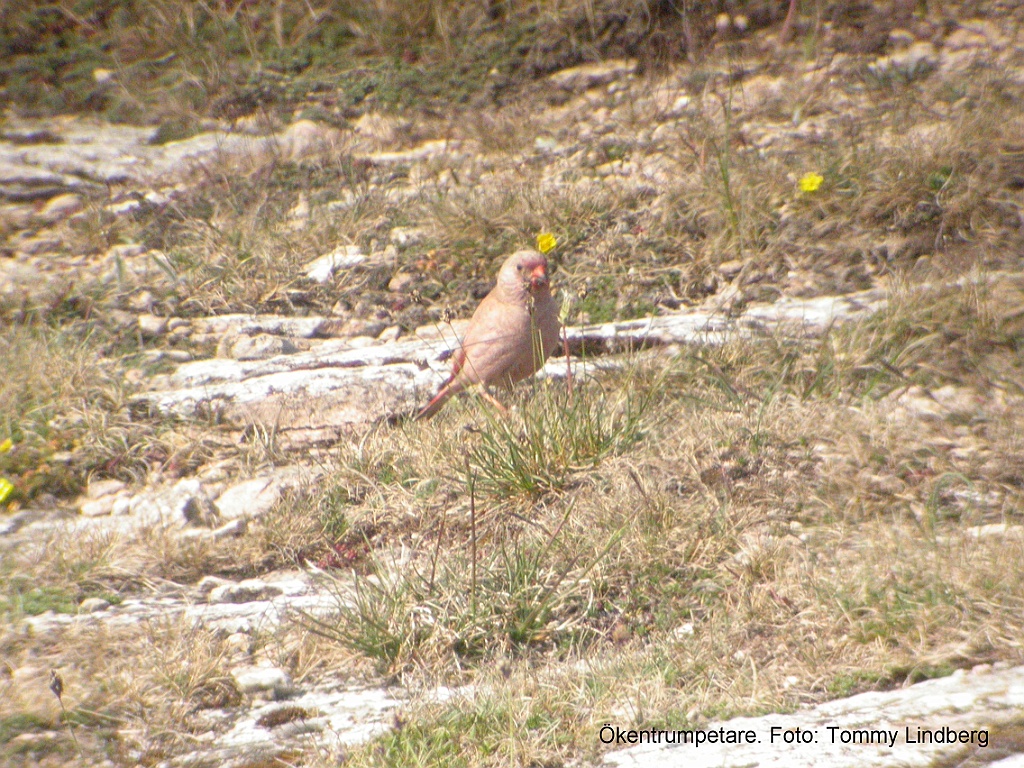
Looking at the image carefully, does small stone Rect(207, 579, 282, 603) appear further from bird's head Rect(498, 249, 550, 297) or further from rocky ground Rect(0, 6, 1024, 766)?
bird's head Rect(498, 249, 550, 297)

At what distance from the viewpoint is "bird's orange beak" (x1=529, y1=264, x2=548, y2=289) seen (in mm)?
4469

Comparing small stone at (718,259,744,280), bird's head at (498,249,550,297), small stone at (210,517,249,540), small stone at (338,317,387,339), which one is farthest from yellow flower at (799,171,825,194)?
small stone at (210,517,249,540)

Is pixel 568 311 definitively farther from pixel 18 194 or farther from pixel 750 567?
pixel 18 194

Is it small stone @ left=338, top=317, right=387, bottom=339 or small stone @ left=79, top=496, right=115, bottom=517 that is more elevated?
small stone @ left=338, top=317, right=387, bottom=339

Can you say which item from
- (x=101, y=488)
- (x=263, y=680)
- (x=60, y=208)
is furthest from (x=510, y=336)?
(x=60, y=208)

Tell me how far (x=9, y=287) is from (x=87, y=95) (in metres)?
2.10

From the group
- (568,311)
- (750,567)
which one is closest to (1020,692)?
(750,567)

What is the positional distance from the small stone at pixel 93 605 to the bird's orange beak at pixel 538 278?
6.98 feet

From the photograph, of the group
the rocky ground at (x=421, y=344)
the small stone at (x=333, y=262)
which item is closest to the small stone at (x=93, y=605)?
the rocky ground at (x=421, y=344)

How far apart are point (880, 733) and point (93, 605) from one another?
2464 mm

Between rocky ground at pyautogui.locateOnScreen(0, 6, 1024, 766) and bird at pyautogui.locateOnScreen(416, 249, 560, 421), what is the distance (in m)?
0.18

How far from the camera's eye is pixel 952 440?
3943 mm

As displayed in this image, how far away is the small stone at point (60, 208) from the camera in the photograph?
6125mm

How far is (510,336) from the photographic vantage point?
4.50 m
